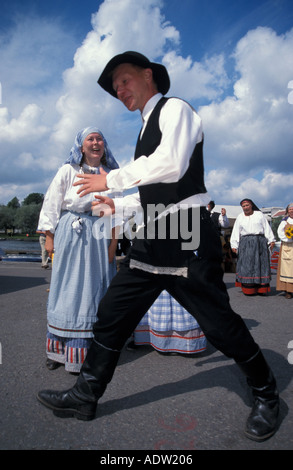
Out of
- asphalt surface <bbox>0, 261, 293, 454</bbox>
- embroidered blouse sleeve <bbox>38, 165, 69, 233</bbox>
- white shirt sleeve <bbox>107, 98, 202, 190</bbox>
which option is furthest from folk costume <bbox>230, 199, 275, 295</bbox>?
white shirt sleeve <bbox>107, 98, 202, 190</bbox>

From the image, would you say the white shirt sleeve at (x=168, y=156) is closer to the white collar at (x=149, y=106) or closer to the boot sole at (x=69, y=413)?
the white collar at (x=149, y=106)

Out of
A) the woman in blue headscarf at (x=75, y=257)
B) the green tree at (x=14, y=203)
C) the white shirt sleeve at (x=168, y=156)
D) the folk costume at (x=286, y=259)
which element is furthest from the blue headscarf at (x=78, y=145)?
the green tree at (x=14, y=203)

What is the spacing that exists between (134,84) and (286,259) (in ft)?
19.0

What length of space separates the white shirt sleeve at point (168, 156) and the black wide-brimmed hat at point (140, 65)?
1.08ft

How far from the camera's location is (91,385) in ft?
5.98

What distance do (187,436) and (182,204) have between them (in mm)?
1162

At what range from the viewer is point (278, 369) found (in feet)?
8.56

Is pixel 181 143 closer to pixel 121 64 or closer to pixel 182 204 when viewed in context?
pixel 182 204

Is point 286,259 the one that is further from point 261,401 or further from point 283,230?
point 261,401

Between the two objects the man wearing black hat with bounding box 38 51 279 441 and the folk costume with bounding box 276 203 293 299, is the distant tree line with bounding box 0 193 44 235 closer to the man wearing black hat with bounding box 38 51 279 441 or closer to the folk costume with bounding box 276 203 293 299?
the folk costume with bounding box 276 203 293 299

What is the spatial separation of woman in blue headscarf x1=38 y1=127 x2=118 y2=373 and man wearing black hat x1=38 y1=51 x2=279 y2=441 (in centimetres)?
60

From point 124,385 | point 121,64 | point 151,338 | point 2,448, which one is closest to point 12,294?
point 151,338

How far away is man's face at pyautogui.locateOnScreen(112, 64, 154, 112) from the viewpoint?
6.16 ft

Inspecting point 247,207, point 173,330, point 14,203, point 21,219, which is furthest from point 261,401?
point 14,203
